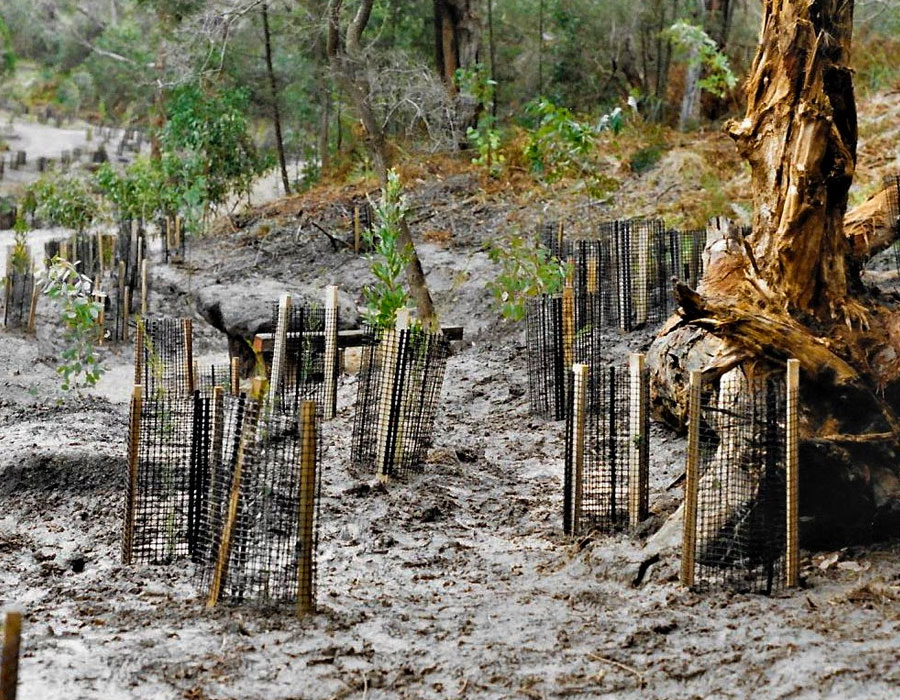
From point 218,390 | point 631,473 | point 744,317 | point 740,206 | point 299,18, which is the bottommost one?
point 631,473

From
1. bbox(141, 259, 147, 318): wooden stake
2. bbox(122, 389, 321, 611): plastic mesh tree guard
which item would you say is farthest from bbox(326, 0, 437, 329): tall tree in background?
bbox(122, 389, 321, 611): plastic mesh tree guard

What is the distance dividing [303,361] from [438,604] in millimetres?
4332

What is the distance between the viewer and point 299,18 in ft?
57.3

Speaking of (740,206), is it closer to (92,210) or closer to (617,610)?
(617,610)

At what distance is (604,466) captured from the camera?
232 inches

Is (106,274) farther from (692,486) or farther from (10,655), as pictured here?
(10,655)

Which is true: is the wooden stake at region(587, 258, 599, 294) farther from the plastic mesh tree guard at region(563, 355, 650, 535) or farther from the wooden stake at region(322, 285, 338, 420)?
the plastic mesh tree guard at region(563, 355, 650, 535)

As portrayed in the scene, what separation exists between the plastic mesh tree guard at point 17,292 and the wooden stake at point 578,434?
24.5 ft

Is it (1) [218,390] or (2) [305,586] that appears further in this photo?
(1) [218,390]

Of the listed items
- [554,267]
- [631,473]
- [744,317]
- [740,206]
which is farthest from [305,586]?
[740,206]

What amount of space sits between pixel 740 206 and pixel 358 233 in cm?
472

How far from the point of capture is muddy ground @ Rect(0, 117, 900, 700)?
3.99 m

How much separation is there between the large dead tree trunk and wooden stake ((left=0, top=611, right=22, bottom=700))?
306 cm

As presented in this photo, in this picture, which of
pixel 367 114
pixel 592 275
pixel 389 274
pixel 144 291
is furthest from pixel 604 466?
pixel 144 291
